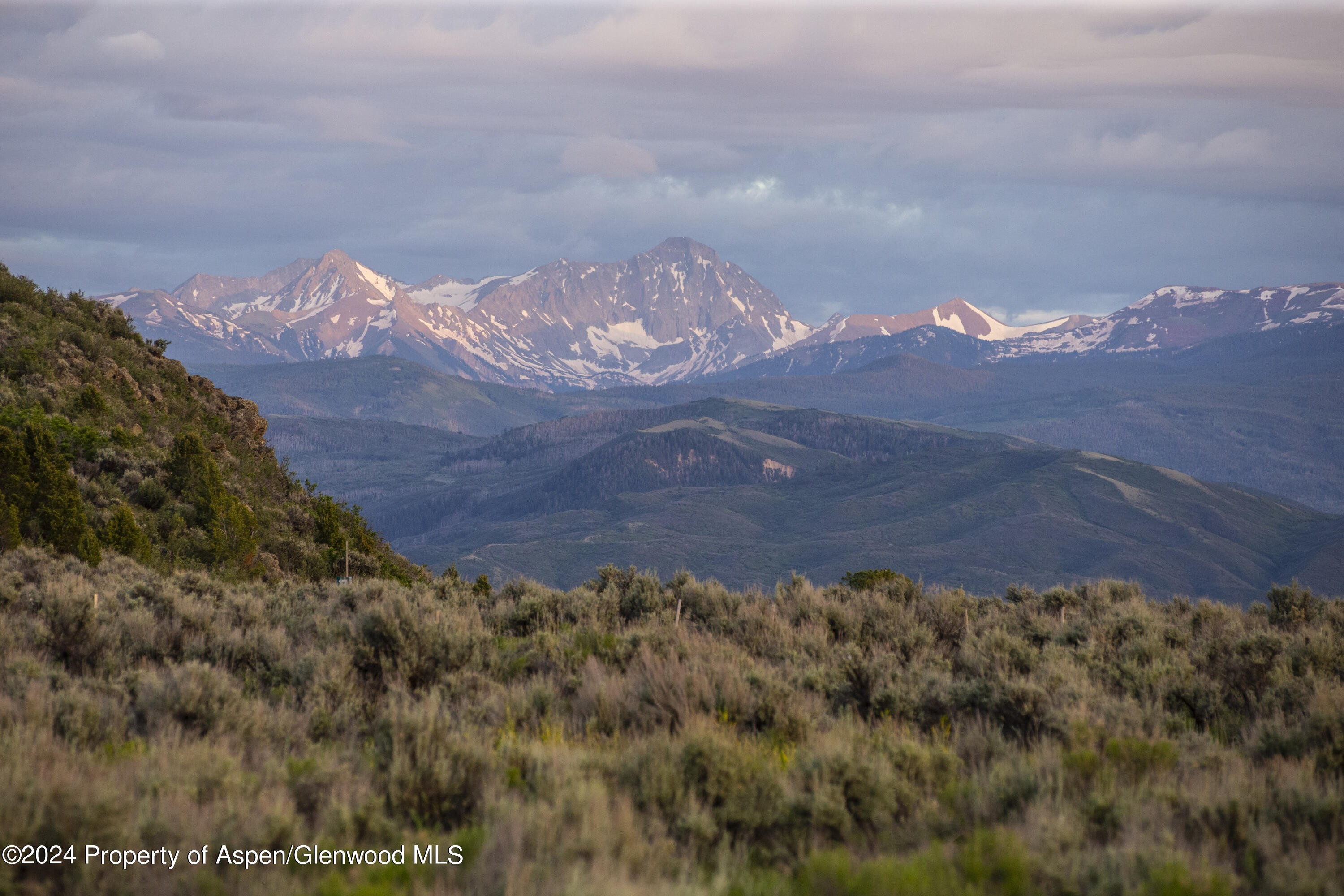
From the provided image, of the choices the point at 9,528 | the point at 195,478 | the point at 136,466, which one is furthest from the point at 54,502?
the point at 136,466

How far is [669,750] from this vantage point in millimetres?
6945

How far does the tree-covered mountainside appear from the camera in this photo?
20.6m

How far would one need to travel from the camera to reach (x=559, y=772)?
6.60 meters

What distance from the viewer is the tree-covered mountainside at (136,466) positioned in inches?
810

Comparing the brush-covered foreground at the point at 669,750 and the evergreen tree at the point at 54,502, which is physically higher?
the evergreen tree at the point at 54,502

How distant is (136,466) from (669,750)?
2443 centimetres

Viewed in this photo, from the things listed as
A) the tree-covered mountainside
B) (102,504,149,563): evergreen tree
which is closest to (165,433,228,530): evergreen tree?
the tree-covered mountainside

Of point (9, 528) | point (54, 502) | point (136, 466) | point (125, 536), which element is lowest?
point (125, 536)

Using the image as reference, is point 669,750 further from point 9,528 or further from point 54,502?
point 54,502

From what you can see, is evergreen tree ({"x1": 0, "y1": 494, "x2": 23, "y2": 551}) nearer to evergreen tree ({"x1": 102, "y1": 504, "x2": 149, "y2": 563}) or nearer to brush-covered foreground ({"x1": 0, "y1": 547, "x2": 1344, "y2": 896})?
evergreen tree ({"x1": 102, "y1": 504, "x2": 149, "y2": 563})

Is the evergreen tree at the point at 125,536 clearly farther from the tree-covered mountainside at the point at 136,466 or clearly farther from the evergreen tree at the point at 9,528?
the evergreen tree at the point at 9,528

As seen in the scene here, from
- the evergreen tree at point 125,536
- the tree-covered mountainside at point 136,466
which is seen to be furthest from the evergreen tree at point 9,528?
the evergreen tree at point 125,536

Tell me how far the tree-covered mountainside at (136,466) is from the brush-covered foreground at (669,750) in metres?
8.08

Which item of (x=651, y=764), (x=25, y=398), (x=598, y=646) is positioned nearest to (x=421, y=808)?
(x=651, y=764)
